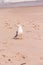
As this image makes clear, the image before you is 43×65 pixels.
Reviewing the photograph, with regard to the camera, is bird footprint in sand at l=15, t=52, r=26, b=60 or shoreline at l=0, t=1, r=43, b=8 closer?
bird footprint in sand at l=15, t=52, r=26, b=60

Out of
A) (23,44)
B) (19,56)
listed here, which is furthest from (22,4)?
(19,56)

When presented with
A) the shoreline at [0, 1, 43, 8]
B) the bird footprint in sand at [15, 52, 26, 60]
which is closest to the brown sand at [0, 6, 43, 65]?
the bird footprint in sand at [15, 52, 26, 60]

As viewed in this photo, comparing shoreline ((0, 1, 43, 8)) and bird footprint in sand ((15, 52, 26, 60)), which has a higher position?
shoreline ((0, 1, 43, 8))

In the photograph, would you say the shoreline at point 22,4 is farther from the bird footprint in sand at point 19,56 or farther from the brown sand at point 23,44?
the bird footprint in sand at point 19,56

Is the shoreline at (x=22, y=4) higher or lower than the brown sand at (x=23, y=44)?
higher

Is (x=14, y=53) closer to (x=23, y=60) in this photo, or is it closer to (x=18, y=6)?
(x=23, y=60)

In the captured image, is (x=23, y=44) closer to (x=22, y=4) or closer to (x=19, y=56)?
(x=19, y=56)

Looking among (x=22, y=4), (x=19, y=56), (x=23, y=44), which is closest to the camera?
(x=19, y=56)

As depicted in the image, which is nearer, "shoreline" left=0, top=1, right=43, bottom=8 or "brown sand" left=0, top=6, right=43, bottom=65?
"brown sand" left=0, top=6, right=43, bottom=65

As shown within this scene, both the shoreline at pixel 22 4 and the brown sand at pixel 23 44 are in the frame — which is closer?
the brown sand at pixel 23 44

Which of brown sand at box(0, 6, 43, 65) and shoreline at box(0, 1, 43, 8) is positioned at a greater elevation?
shoreline at box(0, 1, 43, 8)

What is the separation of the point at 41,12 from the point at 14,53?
233 cm

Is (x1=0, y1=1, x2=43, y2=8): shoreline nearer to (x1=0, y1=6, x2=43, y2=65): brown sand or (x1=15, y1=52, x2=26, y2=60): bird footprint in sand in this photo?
(x1=0, y1=6, x2=43, y2=65): brown sand

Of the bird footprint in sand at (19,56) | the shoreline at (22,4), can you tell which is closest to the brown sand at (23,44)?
the bird footprint in sand at (19,56)
